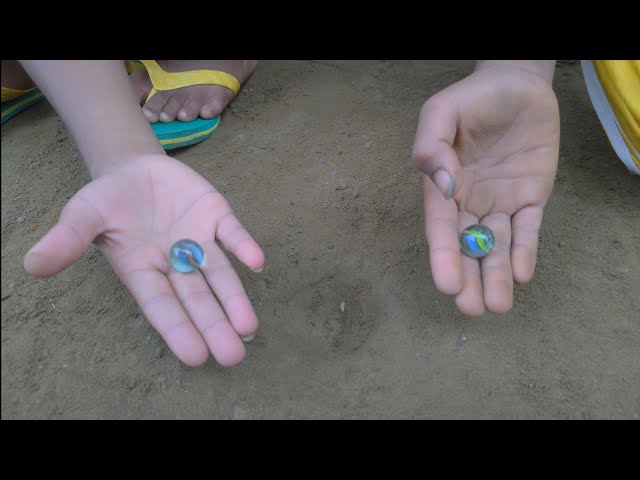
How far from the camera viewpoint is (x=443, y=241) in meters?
1.61

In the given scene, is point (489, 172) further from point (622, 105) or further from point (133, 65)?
point (133, 65)

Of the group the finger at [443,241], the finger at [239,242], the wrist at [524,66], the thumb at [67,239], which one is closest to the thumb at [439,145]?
the finger at [443,241]

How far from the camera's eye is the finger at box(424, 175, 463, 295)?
154 cm

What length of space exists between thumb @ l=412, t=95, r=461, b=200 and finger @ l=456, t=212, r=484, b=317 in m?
0.22

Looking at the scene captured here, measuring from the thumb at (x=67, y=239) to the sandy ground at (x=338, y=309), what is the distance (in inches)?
1.9

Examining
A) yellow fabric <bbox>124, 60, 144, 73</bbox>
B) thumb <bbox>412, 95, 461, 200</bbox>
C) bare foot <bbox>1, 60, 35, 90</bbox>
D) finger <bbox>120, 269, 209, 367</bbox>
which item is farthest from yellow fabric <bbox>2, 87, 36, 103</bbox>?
thumb <bbox>412, 95, 461, 200</bbox>

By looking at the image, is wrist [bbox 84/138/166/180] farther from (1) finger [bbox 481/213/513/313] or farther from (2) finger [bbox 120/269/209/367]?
(1) finger [bbox 481/213/513/313]

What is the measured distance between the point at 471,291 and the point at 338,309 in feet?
1.38

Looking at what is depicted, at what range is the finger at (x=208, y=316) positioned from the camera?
1.47m

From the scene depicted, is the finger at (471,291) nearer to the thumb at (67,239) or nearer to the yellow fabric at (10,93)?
the thumb at (67,239)

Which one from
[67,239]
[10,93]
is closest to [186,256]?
[67,239]

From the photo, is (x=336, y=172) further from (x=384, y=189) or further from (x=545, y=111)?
(x=545, y=111)

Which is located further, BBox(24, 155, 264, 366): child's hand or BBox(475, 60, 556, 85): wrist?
BBox(475, 60, 556, 85): wrist

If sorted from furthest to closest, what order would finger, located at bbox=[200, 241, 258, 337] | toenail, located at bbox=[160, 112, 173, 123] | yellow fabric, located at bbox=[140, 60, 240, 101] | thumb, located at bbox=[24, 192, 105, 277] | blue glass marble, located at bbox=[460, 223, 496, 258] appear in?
yellow fabric, located at bbox=[140, 60, 240, 101], toenail, located at bbox=[160, 112, 173, 123], blue glass marble, located at bbox=[460, 223, 496, 258], finger, located at bbox=[200, 241, 258, 337], thumb, located at bbox=[24, 192, 105, 277]
